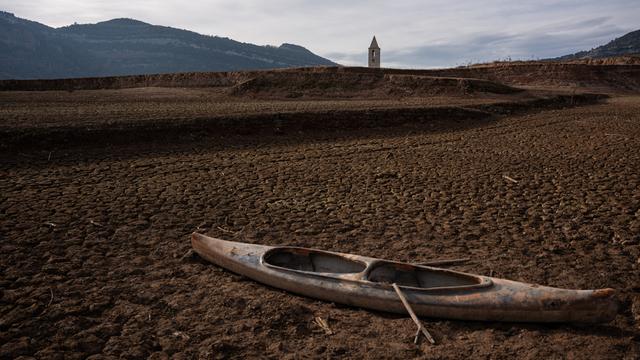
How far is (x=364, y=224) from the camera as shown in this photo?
4176 mm

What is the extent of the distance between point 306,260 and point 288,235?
2.68ft

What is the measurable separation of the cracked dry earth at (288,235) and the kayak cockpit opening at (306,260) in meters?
0.25

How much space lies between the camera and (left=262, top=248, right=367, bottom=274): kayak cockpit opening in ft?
10.2

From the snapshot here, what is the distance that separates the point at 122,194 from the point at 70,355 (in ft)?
10.1

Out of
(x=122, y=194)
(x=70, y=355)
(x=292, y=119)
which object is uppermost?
(x=292, y=119)

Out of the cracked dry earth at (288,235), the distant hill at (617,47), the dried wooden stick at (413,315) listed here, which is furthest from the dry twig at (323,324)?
the distant hill at (617,47)

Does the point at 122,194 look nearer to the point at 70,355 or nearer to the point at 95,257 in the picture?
the point at 95,257

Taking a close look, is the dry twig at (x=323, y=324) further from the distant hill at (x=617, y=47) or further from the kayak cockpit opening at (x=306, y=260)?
the distant hill at (x=617, y=47)

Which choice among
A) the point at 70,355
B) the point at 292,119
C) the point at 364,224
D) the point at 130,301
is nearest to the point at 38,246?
the point at 130,301

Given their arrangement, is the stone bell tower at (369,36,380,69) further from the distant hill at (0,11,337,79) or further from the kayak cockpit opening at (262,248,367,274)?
the distant hill at (0,11,337,79)

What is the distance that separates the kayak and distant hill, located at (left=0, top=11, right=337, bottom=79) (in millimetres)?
109095

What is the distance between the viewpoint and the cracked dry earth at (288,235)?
243cm

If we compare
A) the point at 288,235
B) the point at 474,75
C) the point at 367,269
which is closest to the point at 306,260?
the point at 367,269

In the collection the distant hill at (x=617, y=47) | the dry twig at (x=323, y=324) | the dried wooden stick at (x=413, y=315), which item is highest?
the distant hill at (x=617, y=47)
